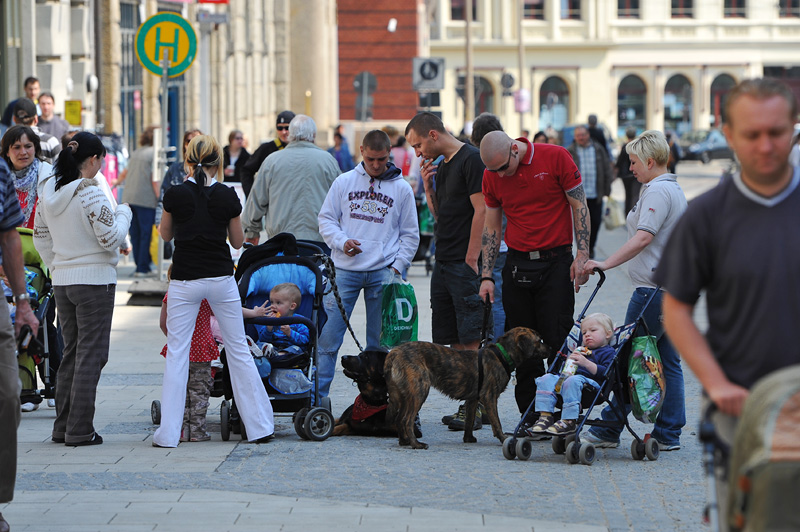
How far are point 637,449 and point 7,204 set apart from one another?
3.62 m

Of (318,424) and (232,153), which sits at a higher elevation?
(232,153)

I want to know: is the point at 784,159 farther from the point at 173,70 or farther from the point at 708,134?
the point at 708,134

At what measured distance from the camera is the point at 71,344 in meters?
7.88

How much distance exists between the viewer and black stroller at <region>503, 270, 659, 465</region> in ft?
24.2

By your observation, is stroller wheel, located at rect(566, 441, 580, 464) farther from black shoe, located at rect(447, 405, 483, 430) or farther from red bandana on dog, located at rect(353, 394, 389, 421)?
red bandana on dog, located at rect(353, 394, 389, 421)

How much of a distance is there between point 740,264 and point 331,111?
→ 36481 mm

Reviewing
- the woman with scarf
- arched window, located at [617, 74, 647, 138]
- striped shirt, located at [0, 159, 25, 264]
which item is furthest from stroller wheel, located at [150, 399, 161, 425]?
arched window, located at [617, 74, 647, 138]

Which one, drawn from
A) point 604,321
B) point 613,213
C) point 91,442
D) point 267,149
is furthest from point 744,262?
point 613,213

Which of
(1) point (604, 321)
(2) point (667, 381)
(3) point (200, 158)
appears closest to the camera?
(1) point (604, 321)

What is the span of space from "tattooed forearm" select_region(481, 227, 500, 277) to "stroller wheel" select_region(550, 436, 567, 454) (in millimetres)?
1227

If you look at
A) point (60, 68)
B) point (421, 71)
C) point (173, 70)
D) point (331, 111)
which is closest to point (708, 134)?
point (331, 111)

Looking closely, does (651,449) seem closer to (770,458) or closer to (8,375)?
(8,375)

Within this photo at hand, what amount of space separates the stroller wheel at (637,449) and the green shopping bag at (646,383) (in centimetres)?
26

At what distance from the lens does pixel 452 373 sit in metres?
7.94
